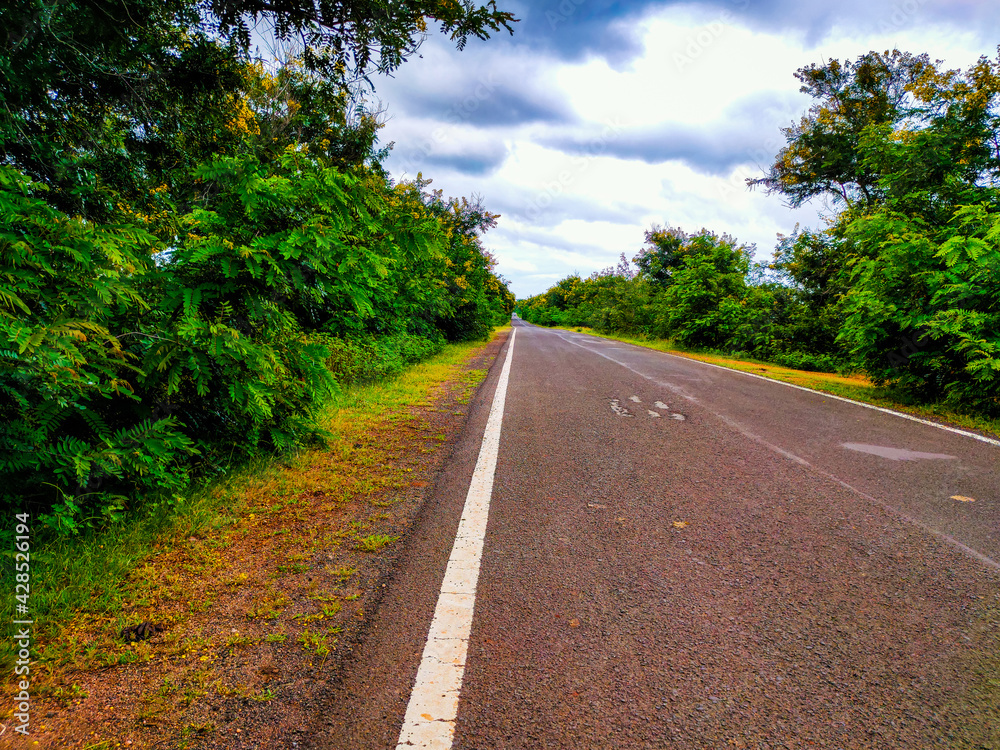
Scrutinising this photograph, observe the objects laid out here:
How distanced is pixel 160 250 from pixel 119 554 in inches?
80.7

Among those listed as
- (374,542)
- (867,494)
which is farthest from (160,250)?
(867,494)

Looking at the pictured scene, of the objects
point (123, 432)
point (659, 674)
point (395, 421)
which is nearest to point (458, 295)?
point (395, 421)

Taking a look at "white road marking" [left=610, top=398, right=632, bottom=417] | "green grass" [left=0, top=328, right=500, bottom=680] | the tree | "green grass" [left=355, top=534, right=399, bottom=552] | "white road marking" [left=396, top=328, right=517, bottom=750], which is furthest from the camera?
the tree

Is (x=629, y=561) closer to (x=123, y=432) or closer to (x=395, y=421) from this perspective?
(x=123, y=432)

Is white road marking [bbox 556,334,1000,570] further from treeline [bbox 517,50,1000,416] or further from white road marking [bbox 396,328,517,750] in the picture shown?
white road marking [bbox 396,328,517,750]

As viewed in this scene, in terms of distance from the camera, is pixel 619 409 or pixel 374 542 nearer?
pixel 374 542

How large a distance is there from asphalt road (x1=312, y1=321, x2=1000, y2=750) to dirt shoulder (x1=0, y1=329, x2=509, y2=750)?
16cm

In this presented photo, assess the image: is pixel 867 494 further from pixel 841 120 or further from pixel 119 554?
pixel 841 120

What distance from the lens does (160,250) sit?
346cm

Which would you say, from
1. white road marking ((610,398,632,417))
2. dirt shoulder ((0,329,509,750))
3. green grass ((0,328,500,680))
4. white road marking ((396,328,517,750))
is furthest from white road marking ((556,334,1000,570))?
green grass ((0,328,500,680))

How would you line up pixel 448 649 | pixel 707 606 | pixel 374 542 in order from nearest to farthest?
pixel 448 649
pixel 707 606
pixel 374 542

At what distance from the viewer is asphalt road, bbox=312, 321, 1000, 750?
1730 millimetres

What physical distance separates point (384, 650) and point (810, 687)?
172 cm

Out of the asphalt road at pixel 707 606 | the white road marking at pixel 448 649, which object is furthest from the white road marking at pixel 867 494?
the white road marking at pixel 448 649
